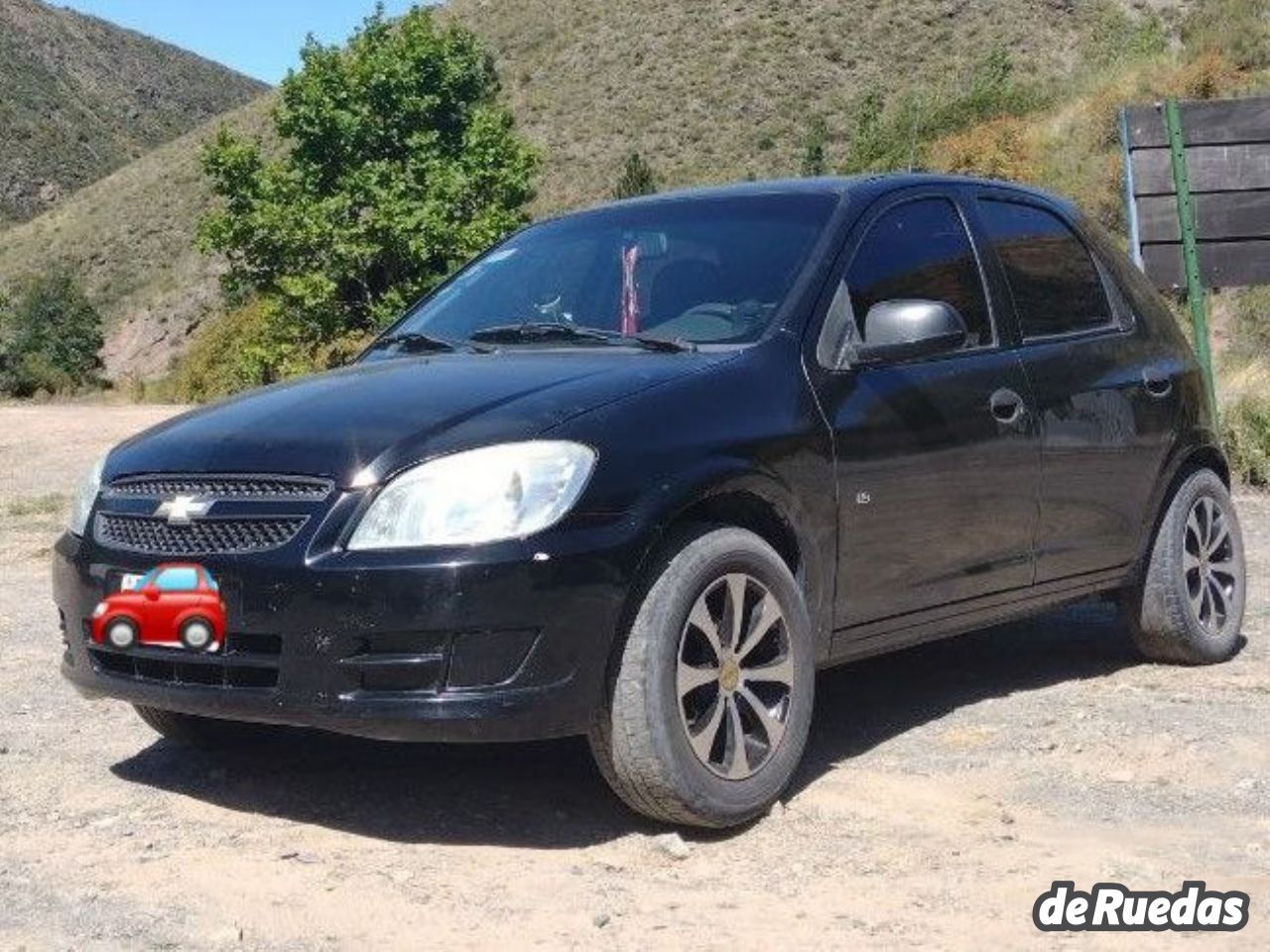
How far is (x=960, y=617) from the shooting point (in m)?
5.34

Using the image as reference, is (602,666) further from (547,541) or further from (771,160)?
(771,160)

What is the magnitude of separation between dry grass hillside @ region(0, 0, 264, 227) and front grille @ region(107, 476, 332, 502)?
90.9 metres

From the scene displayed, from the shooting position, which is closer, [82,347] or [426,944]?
[426,944]

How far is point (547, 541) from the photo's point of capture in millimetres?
4078

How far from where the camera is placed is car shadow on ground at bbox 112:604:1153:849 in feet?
15.0

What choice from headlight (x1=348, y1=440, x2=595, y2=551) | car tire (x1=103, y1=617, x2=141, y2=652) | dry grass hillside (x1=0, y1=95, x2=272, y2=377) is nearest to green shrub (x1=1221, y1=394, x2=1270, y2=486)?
headlight (x1=348, y1=440, x2=595, y2=551)

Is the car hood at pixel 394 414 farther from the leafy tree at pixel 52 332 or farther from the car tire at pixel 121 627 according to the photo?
the leafy tree at pixel 52 332

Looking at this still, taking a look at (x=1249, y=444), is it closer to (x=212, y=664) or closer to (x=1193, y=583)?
(x=1193, y=583)

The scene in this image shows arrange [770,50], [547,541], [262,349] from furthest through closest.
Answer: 1. [770,50]
2. [262,349]
3. [547,541]

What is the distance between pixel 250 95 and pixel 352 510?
395ft

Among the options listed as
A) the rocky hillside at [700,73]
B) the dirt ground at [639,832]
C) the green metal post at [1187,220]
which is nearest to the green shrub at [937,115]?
the rocky hillside at [700,73]

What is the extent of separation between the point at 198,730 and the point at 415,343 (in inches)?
51.9

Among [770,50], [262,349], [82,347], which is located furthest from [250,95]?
[262,349]

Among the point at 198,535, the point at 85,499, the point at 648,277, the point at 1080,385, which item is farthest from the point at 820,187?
the point at 85,499
